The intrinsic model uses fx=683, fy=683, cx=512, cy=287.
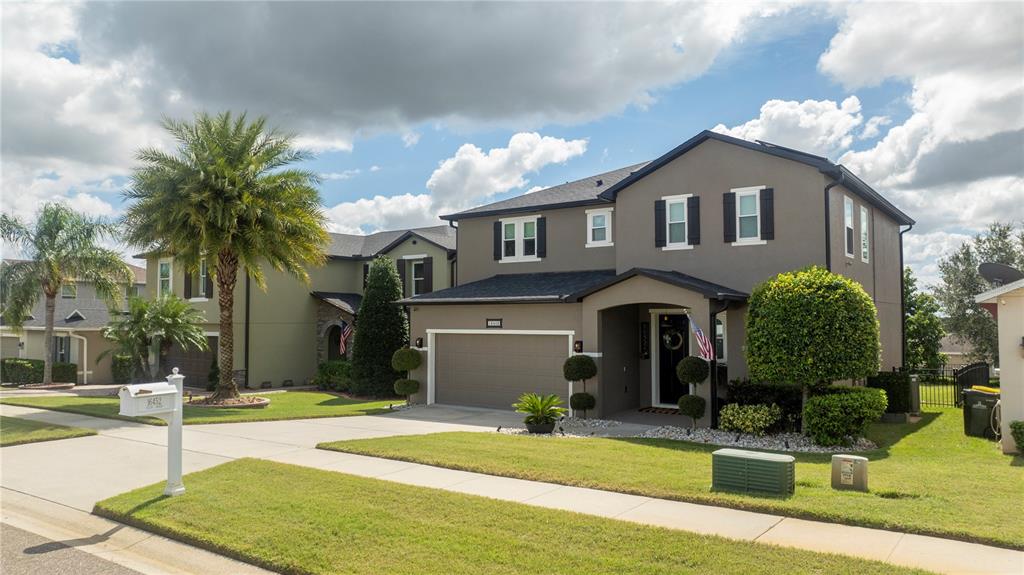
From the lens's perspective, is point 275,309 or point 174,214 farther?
point 275,309

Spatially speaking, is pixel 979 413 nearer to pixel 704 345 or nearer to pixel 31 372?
pixel 704 345

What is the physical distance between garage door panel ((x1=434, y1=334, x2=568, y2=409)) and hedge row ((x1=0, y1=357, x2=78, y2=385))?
61.5ft

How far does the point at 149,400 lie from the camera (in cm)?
855

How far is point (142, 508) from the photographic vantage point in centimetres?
827

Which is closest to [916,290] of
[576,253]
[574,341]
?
[576,253]

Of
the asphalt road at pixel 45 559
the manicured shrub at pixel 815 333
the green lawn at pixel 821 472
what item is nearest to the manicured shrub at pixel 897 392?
the green lawn at pixel 821 472

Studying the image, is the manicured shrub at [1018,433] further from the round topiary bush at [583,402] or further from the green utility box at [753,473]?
the round topiary bush at [583,402]

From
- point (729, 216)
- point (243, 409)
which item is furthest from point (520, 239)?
point (243, 409)

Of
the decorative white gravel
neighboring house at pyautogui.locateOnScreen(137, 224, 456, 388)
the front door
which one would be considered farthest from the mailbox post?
neighboring house at pyautogui.locateOnScreen(137, 224, 456, 388)

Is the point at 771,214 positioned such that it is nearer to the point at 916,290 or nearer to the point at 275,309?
the point at 275,309

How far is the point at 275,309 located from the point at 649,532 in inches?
900

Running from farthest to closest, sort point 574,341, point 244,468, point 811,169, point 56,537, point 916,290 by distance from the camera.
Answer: point 916,290 < point 574,341 < point 811,169 < point 244,468 < point 56,537

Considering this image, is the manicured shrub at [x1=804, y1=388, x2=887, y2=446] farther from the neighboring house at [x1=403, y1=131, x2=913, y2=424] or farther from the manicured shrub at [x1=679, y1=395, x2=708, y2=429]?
the neighboring house at [x1=403, y1=131, x2=913, y2=424]

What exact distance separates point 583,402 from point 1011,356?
8.43m
